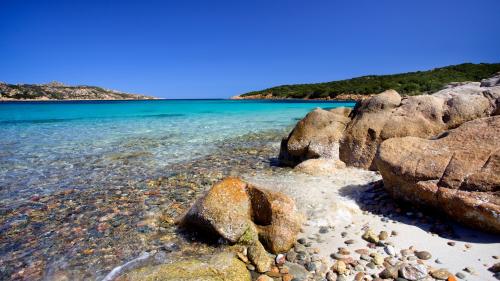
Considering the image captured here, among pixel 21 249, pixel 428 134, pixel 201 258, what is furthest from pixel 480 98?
pixel 21 249

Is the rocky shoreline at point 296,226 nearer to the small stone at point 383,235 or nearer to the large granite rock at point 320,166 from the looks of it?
the small stone at point 383,235

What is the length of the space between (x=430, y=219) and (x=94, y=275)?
5025 mm

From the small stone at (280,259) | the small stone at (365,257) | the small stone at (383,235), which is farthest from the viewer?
the small stone at (383,235)

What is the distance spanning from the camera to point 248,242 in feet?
15.2

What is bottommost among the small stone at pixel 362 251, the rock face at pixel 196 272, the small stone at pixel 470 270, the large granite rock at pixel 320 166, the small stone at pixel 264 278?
the small stone at pixel 264 278

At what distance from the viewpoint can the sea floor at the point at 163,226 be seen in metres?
4.34

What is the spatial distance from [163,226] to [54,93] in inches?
5313

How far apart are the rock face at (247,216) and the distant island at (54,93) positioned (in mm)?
122886

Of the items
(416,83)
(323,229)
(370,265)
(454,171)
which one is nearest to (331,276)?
(370,265)

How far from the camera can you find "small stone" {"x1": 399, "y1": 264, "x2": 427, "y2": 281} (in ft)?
12.3

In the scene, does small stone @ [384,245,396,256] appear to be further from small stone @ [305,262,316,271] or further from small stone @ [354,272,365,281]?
small stone @ [305,262,316,271]

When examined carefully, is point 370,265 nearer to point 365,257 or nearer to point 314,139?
point 365,257

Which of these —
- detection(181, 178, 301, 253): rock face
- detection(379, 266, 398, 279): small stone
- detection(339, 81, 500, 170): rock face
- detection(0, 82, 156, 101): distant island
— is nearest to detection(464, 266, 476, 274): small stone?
detection(379, 266, 398, 279): small stone

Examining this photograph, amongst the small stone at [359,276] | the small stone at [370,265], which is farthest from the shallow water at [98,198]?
the small stone at [370,265]
